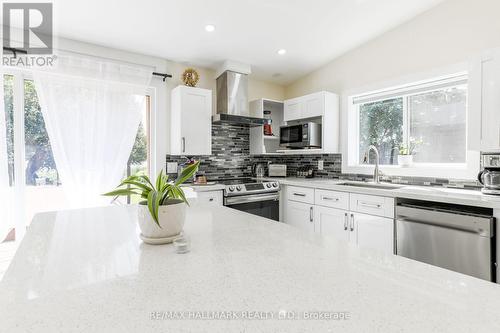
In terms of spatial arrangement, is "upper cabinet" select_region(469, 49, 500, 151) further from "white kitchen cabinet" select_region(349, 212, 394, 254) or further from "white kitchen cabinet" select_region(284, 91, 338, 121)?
"white kitchen cabinet" select_region(284, 91, 338, 121)

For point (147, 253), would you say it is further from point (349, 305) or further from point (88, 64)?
point (88, 64)

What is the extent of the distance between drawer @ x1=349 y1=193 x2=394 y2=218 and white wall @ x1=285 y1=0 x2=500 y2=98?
1.49 metres

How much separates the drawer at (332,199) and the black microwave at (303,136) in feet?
2.53

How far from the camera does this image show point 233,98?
3.62 metres

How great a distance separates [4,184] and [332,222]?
3234mm

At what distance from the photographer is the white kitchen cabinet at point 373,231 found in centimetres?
239

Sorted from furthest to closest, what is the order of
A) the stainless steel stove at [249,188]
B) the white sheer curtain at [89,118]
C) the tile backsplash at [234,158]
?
the tile backsplash at [234,158] < the stainless steel stove at [249,188] < the white sheer curtain at [89,118]

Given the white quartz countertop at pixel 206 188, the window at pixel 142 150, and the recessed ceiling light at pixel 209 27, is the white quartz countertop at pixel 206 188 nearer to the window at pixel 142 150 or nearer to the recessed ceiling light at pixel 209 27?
the window at pixel 142 150

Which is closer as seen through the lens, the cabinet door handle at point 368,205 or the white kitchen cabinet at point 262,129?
the cabinet door handle at point 368,205

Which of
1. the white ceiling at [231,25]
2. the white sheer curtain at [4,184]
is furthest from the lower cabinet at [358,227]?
the white sheer curtain at [4,184]

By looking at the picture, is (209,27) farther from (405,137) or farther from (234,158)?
(405,137)

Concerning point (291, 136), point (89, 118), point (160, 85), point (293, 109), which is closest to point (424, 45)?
point (293, 109)

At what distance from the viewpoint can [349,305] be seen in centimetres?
57

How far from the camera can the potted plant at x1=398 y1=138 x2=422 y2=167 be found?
2.98 meters
